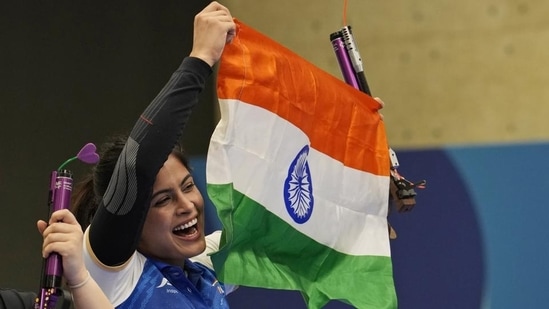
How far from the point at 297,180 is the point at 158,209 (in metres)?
0.31

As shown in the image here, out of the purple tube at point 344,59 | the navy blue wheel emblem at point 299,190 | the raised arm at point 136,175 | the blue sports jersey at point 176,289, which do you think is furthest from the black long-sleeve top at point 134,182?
the purple tube at point 344,59

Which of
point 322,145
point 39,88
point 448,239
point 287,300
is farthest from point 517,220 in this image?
point 39,88

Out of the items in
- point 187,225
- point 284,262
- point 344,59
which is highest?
point 344,59

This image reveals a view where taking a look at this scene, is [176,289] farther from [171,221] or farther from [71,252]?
[71,252]

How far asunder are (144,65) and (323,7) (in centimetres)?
85

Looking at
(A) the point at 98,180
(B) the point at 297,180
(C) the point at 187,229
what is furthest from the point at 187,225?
(B) the point at 297,180

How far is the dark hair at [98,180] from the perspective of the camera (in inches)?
63.5

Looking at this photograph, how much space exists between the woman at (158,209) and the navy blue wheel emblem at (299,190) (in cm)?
19

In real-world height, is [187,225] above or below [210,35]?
below

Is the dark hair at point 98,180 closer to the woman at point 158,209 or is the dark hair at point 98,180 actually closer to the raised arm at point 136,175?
the woman at point 158,209

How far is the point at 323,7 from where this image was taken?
4.27m

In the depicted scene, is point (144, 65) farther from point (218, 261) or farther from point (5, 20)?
point (218, 261)

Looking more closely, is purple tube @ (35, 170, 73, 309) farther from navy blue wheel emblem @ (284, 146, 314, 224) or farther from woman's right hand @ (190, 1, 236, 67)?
navy blue wheel emblem @ (284, 146, 314, 224)

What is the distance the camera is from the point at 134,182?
4.70 feet
